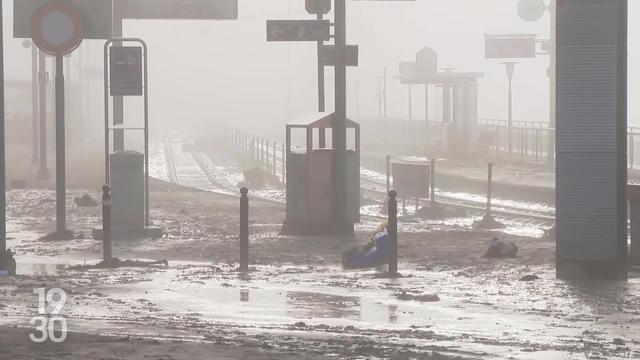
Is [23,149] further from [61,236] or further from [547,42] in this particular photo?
[61,236]

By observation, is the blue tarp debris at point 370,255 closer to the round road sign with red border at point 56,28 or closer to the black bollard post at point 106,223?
the black bollard post at point 106,223

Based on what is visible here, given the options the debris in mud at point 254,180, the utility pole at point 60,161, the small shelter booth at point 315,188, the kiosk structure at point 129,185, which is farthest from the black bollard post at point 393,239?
the debris in mud at point 254,180

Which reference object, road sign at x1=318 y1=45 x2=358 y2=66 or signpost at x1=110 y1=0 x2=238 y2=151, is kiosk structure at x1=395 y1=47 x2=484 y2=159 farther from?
road sign at x1=318 y1=45 x2=358 y2=66

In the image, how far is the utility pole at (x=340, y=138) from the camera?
21.5m

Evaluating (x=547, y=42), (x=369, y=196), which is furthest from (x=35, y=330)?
(x=547, y=42)

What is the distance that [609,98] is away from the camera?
49.6ft

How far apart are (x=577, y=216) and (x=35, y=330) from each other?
238 inches

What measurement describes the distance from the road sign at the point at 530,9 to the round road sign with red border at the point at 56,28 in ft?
156

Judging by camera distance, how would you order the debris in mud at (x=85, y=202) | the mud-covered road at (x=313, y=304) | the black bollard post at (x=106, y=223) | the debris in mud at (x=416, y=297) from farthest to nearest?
the debris in mud at (x=85, y=202), the black bollard post at (x=106, y=223), the debris in mud at (x=416, y=297), the mud-covered road at (x=313, y=304)

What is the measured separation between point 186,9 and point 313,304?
66.6 ft

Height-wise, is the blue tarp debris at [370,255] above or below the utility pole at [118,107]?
Answer: below

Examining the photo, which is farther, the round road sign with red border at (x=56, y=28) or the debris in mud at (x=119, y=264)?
the round road sign with red border at (x=56, y=28)

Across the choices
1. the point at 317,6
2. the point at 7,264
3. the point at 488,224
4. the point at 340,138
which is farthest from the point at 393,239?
the point at 488,224

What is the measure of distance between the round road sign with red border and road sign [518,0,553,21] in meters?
47.7
